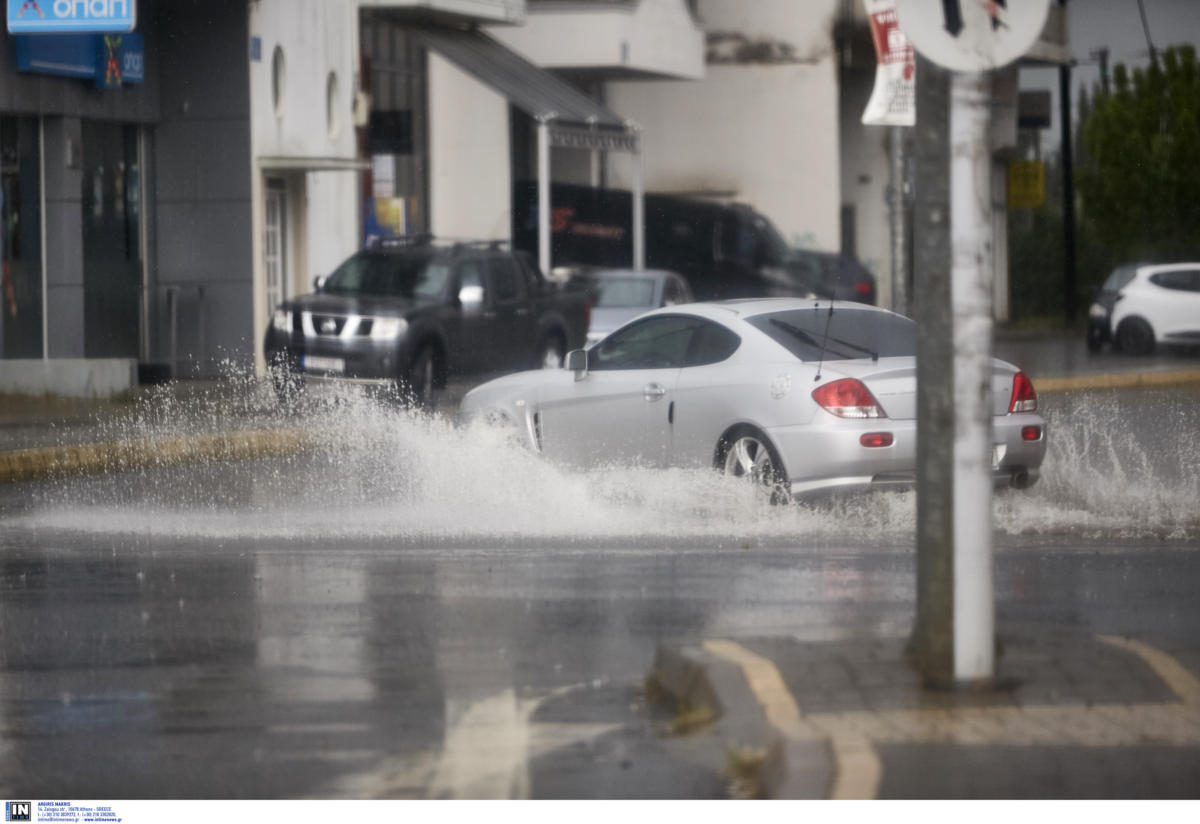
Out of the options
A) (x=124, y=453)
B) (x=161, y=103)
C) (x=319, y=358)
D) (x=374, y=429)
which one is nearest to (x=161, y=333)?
(x=161, y=103)

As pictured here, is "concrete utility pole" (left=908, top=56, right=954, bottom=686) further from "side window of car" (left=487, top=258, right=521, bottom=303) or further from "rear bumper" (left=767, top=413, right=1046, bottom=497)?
"side window of car" (left=487, top=258, right=521, bottom=303)

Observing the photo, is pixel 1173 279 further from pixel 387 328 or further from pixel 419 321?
pixel 387 328

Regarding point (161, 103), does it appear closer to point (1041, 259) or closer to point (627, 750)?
point (627, 750)

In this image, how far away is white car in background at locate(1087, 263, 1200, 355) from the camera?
31.8m

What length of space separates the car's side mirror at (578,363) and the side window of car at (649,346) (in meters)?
0.14

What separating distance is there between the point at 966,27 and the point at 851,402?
17.3 ft

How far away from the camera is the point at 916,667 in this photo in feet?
21.6

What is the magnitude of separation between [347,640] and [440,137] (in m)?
26.8

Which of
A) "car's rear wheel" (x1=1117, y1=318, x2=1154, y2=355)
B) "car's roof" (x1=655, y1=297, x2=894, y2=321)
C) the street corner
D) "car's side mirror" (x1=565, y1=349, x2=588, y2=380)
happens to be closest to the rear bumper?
"car's roof" (x1=655, y1=297, x2=894, y2=321)

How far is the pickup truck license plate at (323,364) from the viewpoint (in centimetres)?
2112

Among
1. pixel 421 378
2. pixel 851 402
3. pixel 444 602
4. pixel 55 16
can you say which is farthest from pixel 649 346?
pixel 55 16

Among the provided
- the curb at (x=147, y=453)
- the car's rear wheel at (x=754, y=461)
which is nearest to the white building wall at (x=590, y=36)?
the curb at (x=147, y=453)
